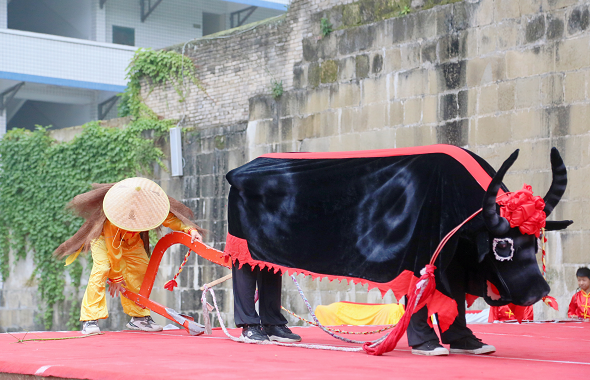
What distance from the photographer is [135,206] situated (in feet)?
22.3

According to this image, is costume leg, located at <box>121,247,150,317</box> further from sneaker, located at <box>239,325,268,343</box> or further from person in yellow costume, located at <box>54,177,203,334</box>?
sneaker, located at <box>239,325,268,343</box>

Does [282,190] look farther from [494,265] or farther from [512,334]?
[512,334]

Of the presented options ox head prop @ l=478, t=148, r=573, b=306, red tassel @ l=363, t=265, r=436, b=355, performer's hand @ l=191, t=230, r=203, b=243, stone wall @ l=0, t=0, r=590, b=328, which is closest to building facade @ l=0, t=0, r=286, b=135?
stone wall @ l=0, t=0, r=590, b=328

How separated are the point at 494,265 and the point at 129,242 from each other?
377cm

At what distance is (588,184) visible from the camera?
8141mm

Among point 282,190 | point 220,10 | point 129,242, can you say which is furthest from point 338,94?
point 220,10

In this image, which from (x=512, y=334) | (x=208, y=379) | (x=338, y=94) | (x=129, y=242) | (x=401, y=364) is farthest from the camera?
(x=338, y=94)

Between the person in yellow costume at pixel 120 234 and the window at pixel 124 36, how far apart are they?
1589 centimetres

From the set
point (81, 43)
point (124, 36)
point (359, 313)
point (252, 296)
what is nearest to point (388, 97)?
point (359, 313)

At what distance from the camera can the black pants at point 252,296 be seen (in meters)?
5.93

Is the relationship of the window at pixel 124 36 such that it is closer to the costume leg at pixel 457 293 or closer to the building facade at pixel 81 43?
the building facade at pixel 81 43

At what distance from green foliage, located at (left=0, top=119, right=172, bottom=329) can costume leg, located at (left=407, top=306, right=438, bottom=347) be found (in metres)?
8.75

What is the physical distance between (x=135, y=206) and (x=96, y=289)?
841 mm

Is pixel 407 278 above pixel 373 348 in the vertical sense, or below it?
above
